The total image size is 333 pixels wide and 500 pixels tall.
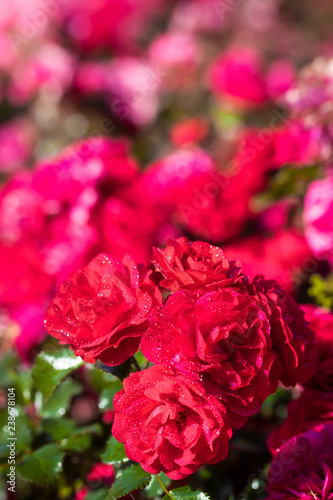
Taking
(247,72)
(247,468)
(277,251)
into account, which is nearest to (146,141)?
(247,72)

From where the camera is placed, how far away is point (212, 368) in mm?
474

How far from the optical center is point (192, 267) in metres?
0.51

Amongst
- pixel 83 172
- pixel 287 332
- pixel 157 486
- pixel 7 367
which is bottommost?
pixel 7 367

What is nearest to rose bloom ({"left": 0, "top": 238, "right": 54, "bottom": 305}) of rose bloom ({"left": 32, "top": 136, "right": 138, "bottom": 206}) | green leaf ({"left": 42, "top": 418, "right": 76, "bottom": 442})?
rose bloom ({"left": 32, "top": 136, "right": 138, "bottom": 206})

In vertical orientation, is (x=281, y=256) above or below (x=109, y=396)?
below

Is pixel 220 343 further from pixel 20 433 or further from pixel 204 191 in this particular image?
pixel 204 191

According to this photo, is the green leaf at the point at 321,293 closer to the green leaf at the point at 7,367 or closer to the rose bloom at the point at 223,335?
the rose bloom at the point at 223,335

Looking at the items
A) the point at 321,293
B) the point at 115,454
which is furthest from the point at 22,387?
the point at 321,293

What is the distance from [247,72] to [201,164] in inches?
22.6

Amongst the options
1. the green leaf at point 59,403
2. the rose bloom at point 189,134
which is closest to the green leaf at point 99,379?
the green leaf at point 59,403

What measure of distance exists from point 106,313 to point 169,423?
13cm

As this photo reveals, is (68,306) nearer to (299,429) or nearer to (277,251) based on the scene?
(299,429)

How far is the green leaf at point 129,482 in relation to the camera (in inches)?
20.8

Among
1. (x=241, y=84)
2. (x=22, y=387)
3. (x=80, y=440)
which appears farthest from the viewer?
(x=241, y=84)
